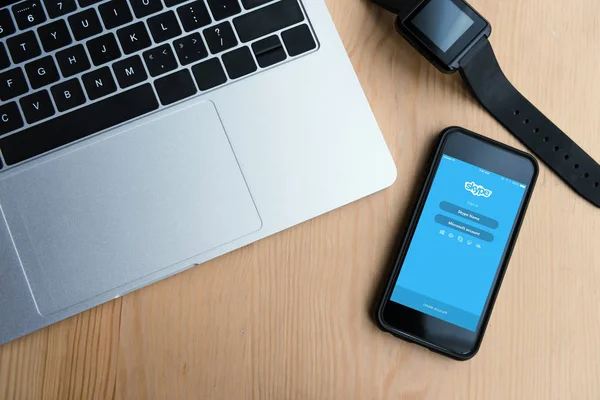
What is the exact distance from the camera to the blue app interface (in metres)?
0.49

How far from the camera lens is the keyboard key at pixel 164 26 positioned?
0.46 meters

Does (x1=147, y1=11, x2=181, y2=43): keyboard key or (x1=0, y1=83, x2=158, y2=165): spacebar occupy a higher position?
(x1=147, y1=11, x2=181, y2=43): keyboard key

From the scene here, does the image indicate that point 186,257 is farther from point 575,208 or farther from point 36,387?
point 575,208

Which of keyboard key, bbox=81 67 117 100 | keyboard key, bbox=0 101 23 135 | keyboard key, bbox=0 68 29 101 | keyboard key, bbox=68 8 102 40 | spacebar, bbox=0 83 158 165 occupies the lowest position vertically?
spacebar, bbox=0 83 158 165

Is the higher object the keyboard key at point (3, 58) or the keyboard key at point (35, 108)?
the keyboard key at point (3, 58)

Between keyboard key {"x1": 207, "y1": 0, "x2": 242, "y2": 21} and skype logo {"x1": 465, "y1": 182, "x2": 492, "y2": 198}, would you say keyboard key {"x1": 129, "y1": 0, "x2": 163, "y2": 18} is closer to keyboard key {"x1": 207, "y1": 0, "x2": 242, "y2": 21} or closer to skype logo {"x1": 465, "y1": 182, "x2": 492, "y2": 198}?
keyboard key {"x1": 207, "y1": 0, "x2": 242, "y2": 21}

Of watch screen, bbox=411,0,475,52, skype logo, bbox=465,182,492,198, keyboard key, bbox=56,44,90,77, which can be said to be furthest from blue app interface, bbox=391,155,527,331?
keyboard key, bbox=56,44,90,77

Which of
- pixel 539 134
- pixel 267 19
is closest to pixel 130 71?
pixel 267 19

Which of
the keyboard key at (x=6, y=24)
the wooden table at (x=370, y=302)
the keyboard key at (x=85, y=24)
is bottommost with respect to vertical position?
the wooden table at (x=370, y=302)

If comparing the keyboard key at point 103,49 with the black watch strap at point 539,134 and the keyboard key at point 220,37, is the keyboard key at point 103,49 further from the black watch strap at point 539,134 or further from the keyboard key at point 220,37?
the black watch strap at point 539,134

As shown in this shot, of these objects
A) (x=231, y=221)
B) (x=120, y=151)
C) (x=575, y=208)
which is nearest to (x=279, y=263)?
(x=231, y=221)

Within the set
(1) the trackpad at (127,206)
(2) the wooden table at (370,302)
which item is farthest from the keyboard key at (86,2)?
(2) the wooden table at (370,302)

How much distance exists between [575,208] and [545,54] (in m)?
0.15

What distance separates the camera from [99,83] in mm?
454
